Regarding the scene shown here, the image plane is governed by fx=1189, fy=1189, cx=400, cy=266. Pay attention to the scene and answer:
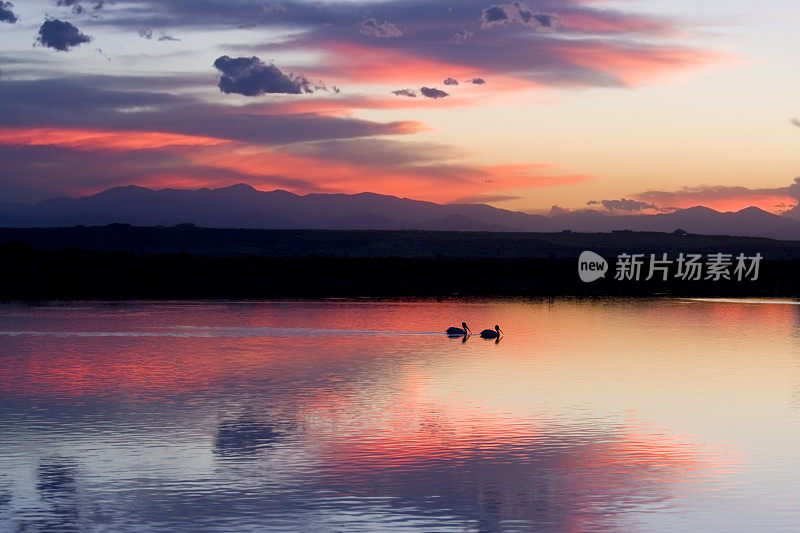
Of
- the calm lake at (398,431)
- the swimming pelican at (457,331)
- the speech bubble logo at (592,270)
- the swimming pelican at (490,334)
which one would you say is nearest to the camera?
the calm lake at (398,431)

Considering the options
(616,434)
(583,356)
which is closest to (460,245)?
(583,356)

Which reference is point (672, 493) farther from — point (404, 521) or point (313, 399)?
point (313, 399)

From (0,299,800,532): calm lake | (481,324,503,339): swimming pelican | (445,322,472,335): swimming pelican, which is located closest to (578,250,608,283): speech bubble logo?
(445,322,472,335): swimming pelican

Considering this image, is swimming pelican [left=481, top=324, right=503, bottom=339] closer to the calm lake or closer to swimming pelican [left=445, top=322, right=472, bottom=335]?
the calm lake

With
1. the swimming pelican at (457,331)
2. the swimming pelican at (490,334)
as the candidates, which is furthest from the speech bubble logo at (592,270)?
the swimming pelican at (490,334)

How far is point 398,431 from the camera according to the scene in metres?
19.2

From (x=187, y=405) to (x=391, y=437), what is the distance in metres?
5.04

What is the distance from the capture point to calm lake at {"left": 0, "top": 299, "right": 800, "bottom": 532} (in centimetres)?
1395

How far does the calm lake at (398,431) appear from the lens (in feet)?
45.8

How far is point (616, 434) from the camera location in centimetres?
1911

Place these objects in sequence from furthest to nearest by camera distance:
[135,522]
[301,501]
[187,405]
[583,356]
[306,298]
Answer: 1. [306,298]
2. [583,356]
3. [187,405]
4. [301,501]
5. [135,522]

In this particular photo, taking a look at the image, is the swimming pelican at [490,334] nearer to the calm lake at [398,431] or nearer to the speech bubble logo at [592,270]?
→ the calm lake at [398,431]

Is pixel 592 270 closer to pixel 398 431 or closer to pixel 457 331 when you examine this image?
pixel 457 331

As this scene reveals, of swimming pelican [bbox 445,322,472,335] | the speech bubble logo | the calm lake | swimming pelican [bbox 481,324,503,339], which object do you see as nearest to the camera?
the calm lake
